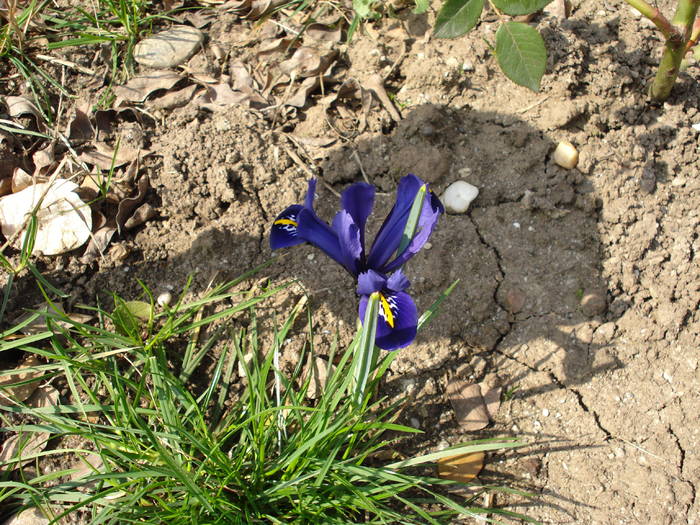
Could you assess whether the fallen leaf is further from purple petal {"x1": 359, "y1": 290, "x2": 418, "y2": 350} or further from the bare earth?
purple petal {"x1": 359, "y1": 290, "x2": 418, "y2": 350}

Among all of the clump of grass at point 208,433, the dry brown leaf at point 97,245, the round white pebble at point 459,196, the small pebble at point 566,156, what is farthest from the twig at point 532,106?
the dry brown leaf at point 97,245

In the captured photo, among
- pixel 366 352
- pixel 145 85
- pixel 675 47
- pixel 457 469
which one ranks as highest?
pixel 675 47

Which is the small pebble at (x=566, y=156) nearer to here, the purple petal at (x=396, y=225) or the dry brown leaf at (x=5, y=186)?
the purple petal at (x=396, y=225)

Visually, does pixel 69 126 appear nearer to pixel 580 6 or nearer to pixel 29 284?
pixel 29 284

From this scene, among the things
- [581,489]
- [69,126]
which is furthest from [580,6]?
[69,126]

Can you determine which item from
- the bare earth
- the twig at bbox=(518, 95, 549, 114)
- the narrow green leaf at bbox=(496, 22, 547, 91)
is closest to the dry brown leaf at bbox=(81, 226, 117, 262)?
the bare earth

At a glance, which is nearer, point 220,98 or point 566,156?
point 566,156

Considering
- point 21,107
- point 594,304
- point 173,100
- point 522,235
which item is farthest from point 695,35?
point 21,107

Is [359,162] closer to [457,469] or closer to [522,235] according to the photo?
[522,235]
